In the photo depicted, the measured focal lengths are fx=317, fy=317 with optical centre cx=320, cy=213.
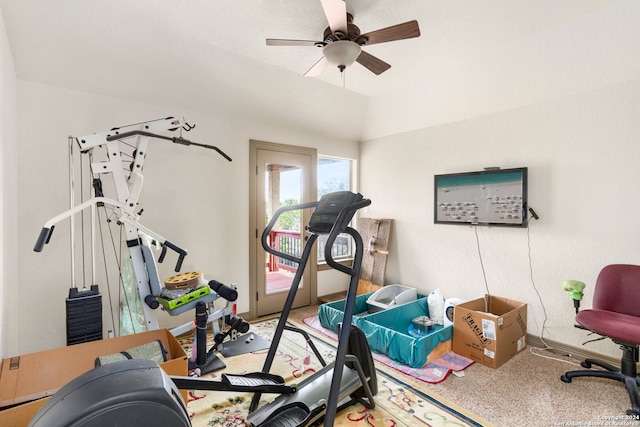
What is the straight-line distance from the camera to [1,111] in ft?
6.31

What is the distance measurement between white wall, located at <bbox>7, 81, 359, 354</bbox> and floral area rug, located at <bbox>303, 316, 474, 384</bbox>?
1903 mm

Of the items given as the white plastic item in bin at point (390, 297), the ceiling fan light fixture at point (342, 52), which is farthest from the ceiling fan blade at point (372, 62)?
the white plastic item in bin at point (390, 297)

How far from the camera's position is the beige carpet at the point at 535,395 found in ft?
6.91

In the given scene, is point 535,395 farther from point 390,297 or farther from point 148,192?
point 148,192

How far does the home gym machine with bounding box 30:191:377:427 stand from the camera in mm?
854

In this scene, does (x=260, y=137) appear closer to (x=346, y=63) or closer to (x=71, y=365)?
(x=346, y=63)

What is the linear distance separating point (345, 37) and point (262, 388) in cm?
228

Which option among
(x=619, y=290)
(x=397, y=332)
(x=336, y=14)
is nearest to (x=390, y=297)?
(x=397, y=332)

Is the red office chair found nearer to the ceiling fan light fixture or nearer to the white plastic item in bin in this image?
the white plastic item in bin

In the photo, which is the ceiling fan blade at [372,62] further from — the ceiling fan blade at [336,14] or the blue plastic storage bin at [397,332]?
the blue plastic storage bin at [397,332]

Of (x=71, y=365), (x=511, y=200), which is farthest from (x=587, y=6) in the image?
(x=71, y=365)

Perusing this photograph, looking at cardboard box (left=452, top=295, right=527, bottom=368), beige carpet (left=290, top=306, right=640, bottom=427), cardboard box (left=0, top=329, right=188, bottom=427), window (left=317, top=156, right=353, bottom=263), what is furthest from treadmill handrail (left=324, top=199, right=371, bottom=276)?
window (left=317, top=156, right=353, bottom=263)

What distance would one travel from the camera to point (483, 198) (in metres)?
3.52

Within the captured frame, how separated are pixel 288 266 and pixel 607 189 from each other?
3.66 m
